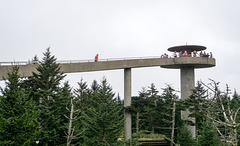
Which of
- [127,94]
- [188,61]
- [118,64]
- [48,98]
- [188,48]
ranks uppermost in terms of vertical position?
[188,48]

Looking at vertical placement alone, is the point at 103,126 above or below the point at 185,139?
above

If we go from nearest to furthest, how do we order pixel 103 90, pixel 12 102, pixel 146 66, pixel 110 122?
pixel 12 102
pixel 110 122
pixel 103 90
pixel 146 66

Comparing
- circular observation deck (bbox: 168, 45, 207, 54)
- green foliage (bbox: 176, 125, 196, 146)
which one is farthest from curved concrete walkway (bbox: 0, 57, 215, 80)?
green foliage (bbox: 176, 125, 196, 146)

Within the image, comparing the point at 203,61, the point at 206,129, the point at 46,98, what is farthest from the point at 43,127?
the point at 203,61

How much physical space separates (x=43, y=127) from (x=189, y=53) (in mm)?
24704

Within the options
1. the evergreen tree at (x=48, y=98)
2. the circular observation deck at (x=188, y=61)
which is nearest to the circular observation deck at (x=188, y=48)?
the circular observation deck at (x=188, y=61)

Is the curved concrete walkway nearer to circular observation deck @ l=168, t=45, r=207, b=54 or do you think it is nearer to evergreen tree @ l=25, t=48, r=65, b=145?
evergreen tree @ l=25, t=48, r=65, b=145

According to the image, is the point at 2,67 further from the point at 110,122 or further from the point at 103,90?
the point at 110,122

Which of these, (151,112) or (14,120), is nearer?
(14,120)

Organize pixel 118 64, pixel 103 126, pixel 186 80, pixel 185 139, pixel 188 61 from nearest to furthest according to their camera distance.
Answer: pixel 103 126 < pixel 185 139 < pixel 118 64 < pixel 188 61 < pixel 186 80

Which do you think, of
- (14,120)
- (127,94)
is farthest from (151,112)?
(14,120)

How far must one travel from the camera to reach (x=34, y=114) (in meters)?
17.6

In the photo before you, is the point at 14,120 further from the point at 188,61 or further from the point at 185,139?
the point at 188,61

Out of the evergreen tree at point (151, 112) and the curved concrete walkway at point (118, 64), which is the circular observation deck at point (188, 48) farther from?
the evergreen tree at point (151, 112)
